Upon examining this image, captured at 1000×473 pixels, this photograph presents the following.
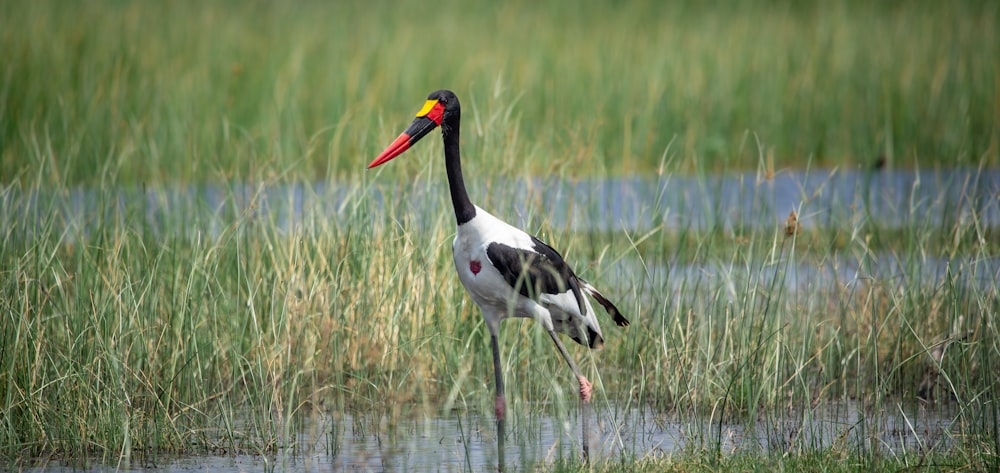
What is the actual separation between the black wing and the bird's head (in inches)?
27.9

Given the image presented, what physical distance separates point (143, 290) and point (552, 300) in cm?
203

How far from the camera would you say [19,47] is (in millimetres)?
13180

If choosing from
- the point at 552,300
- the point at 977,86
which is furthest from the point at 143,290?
the point at 977,86

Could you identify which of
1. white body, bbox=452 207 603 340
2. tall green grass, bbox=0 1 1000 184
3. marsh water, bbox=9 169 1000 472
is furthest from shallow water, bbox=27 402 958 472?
tall green grass, bbox=0 1 1000 184

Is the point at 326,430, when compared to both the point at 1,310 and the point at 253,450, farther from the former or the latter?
the point at 1,310

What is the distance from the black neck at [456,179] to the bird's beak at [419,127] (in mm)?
77

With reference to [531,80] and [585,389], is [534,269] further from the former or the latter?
[531,80]

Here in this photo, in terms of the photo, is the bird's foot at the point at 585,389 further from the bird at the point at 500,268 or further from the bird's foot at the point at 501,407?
the bird's foot at the point at 501,407

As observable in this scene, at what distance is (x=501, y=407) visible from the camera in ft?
19.4

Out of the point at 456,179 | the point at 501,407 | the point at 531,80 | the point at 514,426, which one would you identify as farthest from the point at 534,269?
the point at 531,80

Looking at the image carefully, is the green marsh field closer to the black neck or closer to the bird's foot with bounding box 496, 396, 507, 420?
the bird's foot with bounding box 496, 396, 507, 420

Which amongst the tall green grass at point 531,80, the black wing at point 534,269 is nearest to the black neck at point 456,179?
the black wing at point 534,269

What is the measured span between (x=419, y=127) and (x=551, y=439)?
1668mm

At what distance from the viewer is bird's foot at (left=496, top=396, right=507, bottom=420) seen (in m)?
5.90
